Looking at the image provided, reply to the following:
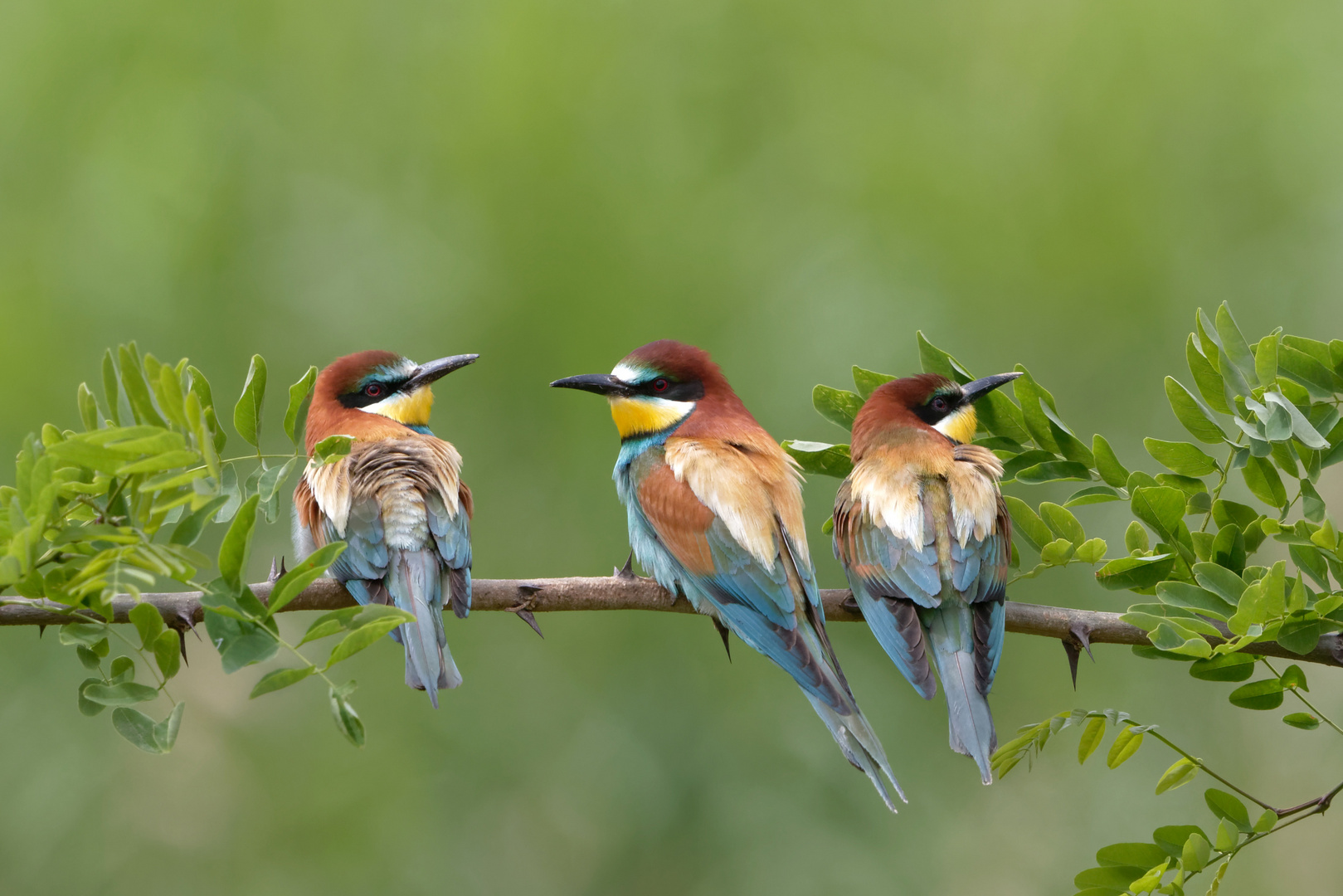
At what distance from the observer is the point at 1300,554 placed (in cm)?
135

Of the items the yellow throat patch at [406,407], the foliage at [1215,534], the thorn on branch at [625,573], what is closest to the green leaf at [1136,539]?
the foliage at [1215,534]

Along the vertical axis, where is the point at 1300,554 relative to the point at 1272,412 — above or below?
below

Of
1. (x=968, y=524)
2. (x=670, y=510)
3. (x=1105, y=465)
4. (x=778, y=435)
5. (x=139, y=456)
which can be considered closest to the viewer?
(x=139, y=456)

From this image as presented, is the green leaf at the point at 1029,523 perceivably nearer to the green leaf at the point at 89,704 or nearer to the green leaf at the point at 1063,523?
the green leaf at the point at 1063,523

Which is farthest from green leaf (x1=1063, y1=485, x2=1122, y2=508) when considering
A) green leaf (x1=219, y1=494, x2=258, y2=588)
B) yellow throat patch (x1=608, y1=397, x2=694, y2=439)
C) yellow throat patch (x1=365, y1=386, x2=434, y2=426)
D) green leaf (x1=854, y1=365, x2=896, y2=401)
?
yellow throat patch (x1=365, y1=386, x2=434, y2=426)

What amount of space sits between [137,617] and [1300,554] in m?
1.23

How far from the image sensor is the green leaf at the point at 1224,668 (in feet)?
4.57

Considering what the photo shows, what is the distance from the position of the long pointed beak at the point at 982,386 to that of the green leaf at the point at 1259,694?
20.4 inches

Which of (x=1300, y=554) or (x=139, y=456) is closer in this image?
(x=139, y=456)

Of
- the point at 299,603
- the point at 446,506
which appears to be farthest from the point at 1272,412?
the point at 299,603

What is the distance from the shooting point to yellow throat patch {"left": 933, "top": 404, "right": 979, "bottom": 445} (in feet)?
6.30

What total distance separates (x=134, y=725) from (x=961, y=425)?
1.27 m

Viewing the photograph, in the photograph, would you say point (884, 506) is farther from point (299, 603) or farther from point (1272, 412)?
point (299, 603)

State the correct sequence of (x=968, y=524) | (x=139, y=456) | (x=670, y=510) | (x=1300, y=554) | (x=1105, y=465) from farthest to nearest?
(x=670, y=510) → (x=968, y=524) → (x=1105, y=465) → (x=1300, y=554) → (x=139, y=456)
